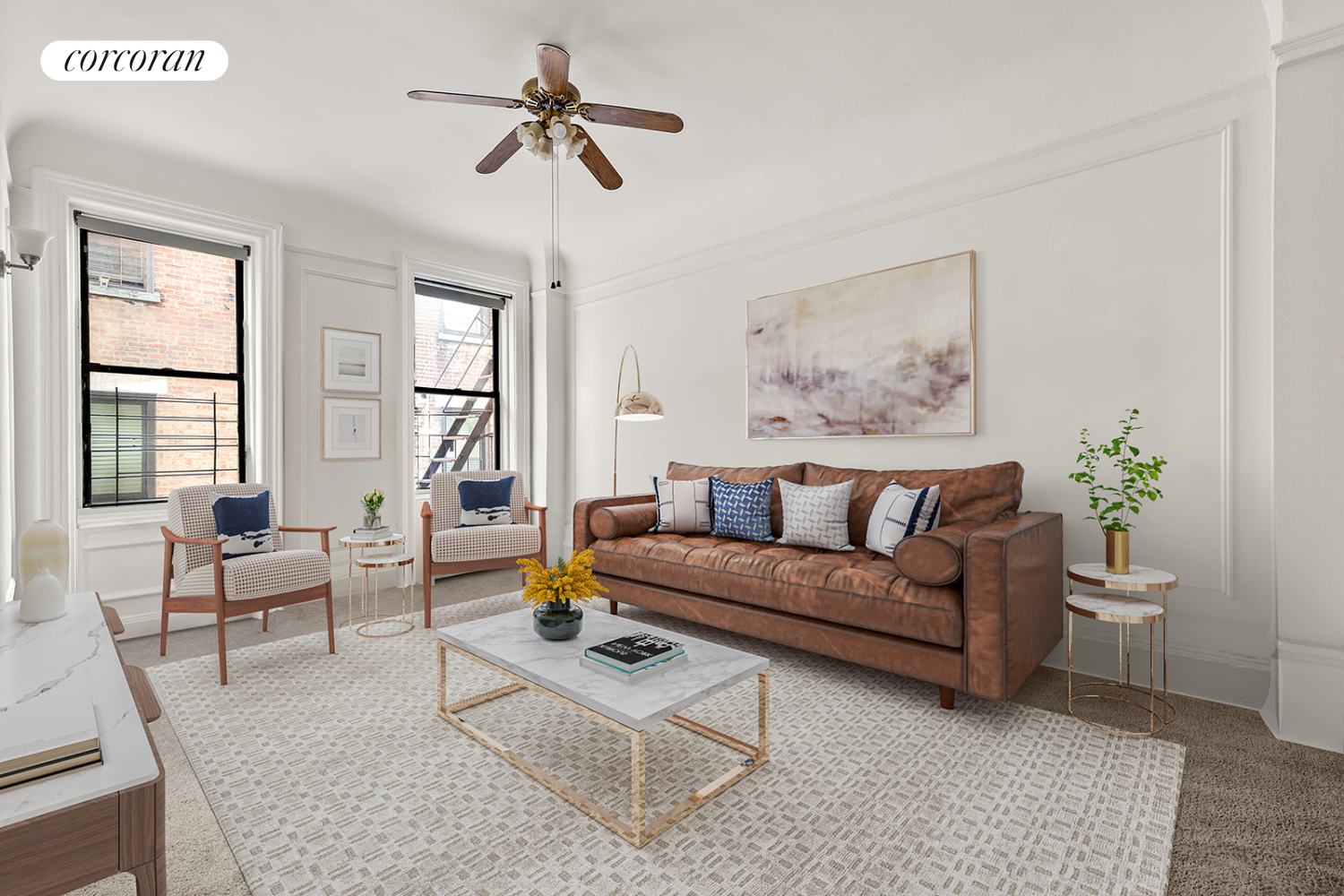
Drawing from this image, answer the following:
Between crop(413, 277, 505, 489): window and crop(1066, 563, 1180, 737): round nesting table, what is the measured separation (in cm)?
472

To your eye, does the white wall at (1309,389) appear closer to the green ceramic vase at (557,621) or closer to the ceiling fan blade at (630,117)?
the ceiling fan blade at (630,117)

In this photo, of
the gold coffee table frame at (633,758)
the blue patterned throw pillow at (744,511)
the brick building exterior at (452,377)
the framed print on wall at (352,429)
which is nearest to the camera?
the gold coffee table frame at (633,758)

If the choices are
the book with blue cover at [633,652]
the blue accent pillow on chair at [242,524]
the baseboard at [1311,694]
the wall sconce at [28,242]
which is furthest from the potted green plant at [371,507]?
the baseboard at [1311,694]

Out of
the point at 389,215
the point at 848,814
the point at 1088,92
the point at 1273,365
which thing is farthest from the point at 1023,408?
the point at 389,215

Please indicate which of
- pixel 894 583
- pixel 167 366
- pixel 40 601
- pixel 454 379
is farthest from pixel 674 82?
pixel 167 366

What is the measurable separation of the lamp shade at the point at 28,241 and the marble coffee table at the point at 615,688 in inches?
92.2

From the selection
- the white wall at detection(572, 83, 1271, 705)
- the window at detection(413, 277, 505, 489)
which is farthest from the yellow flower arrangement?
the window at detection(413, 277, 505, 489)

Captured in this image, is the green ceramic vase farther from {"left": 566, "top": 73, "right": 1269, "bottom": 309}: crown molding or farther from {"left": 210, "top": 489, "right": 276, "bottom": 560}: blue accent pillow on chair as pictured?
{"left": 566, "top": 73, "right": 1269, "bottom": 309}: crown molding

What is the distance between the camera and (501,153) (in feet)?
9.61

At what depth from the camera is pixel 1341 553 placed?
2.22 meters

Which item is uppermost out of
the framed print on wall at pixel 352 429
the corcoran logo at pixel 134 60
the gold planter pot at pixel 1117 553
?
the corcoran logo at pixel 134 60

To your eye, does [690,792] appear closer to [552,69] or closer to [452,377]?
[552,69]

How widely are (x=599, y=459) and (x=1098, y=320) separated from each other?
3.80 m

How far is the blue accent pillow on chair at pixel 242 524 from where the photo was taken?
332cm
